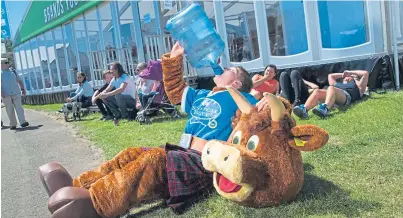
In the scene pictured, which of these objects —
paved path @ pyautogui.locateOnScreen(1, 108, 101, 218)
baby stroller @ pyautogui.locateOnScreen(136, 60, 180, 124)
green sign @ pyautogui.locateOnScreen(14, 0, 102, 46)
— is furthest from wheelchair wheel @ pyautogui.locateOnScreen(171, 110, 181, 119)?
green sign @ pyautogui.locateOnScreen(14, 0, 102, 46)

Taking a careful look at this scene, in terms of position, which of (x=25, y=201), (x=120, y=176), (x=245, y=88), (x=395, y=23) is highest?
(x=395, y=23)

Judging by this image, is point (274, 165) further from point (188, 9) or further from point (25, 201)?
point (25, 201)

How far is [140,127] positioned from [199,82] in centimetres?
402

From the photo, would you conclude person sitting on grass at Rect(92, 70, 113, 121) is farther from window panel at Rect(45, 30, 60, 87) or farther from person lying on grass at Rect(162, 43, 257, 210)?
window panel at Rect(45, 30, 60, 87)

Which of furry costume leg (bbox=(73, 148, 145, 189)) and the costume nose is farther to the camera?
furry costume leg (bbox=(73, 148, 145, 189))

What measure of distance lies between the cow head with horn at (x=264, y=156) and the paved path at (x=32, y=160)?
2.11m

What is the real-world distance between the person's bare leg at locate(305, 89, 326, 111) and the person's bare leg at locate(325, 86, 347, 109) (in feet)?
0.50

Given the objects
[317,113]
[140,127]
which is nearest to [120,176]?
Result: [317,113]

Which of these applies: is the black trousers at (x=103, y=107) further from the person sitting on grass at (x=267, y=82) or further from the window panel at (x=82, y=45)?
the window panel at (x=82, y=45)

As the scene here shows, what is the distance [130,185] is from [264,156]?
102cm

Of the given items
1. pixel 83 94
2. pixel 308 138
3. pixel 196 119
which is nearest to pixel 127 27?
pixel 83 94

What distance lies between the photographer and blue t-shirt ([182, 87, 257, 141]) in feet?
11.6

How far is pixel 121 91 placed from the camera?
30.7ft

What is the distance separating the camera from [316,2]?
347 inches
